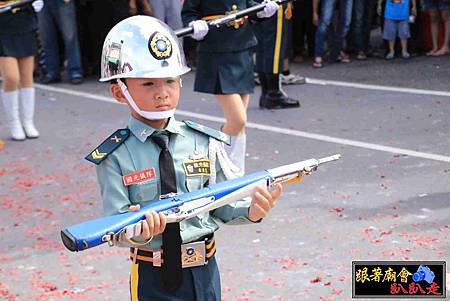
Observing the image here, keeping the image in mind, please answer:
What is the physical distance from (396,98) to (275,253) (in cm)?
475

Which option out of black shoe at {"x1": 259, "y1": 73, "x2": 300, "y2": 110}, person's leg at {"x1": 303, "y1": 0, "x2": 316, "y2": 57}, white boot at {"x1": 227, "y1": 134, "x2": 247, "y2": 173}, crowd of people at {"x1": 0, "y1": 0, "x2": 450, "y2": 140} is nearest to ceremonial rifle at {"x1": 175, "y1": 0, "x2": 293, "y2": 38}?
white boot at {"x1": 227, "y1": 134, "x2": 247, "y2": 173}

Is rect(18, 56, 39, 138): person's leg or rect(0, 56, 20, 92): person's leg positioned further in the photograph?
rect(18, 56, 39, 138): person's leg

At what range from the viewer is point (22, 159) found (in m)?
8.27

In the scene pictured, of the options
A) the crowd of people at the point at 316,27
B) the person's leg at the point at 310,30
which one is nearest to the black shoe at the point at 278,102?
the crowd of people at the point at 316,27

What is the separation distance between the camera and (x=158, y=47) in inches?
128

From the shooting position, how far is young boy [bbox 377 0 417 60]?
497 inches

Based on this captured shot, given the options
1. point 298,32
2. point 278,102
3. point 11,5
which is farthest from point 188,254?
point 298,32

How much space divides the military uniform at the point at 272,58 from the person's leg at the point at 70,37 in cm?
313

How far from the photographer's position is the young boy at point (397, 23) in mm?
12625

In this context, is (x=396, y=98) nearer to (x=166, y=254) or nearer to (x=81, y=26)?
(x=81, y=26)

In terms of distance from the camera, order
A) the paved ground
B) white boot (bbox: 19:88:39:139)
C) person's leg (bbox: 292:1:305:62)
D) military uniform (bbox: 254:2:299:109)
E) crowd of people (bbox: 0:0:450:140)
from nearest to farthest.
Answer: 1. the paved ground
2. white boot (bbox: 19:88:39:139)
3. military uniform (bbox: 254:2:299:109)
4. crowd of people (bbox: 0:0:450:140)
5. person's leg (bbox: 292:1:305:62)

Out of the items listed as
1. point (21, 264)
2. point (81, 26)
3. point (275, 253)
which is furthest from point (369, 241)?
point (81, 26)

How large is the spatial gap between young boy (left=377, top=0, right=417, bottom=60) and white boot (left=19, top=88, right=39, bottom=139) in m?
5.54

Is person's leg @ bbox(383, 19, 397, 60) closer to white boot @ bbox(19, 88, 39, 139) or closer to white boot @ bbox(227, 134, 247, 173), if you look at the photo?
white boot @ bbox(19, 88, 39, 139)
